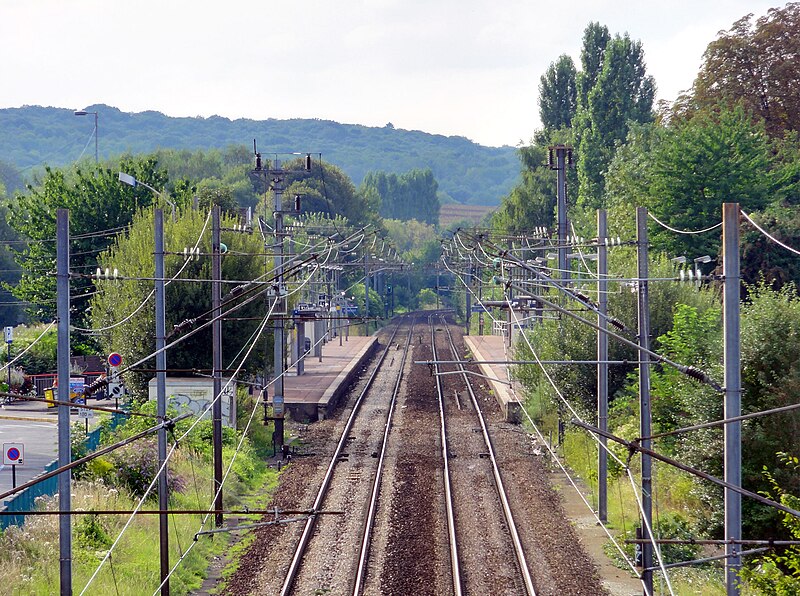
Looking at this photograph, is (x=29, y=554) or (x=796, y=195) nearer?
(x=29, y=554)

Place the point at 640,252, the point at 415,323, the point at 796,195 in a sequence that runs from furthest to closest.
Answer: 1. the point at 415,323
2. the point at 796,195
3. the point at 640,252

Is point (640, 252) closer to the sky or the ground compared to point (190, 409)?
closer to the sky

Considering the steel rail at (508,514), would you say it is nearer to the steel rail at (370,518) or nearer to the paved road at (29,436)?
the steel rail at (370,518)

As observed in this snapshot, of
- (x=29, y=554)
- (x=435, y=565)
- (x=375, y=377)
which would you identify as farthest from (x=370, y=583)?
(x=375, y=377)

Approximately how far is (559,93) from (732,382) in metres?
67.5

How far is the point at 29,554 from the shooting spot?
594 inches

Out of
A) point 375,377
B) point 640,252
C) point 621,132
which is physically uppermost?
point 621,132

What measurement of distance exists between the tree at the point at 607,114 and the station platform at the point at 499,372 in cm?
979

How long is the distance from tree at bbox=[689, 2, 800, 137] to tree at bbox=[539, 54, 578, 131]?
95.8ft

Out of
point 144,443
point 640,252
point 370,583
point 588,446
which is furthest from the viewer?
point 588,446

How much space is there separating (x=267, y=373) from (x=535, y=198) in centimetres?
4225

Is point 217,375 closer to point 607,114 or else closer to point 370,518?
point 370,518

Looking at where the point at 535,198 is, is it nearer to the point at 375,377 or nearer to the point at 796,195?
the point at 375,377

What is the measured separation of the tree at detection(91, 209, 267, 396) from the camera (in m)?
27.0
